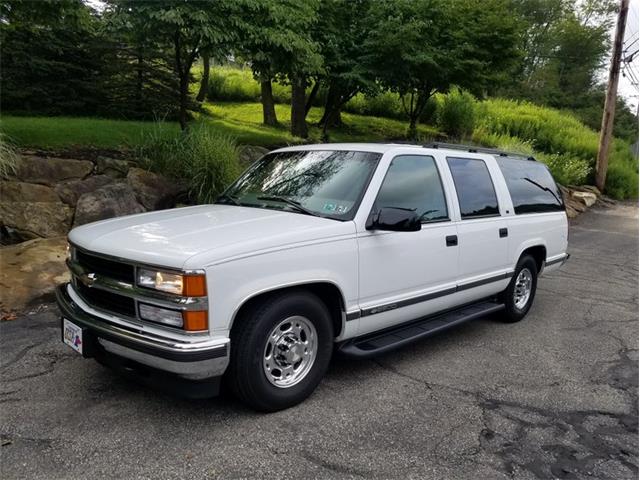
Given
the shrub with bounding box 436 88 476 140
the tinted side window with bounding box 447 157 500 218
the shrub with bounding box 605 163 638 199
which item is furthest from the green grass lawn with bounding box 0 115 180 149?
the shrub with bounding box 605 163 638 199

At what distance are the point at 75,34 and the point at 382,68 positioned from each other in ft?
22.9

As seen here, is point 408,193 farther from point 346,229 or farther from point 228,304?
point 228,304

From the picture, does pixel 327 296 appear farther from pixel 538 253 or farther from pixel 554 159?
pixel 554 159

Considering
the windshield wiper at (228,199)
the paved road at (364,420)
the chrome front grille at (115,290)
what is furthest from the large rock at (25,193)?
the chrome front grille at (115,290)

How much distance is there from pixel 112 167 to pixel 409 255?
5.75 meters

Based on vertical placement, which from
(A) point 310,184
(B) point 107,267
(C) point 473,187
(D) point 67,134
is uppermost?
(D) point 67,134

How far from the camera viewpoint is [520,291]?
236 inches

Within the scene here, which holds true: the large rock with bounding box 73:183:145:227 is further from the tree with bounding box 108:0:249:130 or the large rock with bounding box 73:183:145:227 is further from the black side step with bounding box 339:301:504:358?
the black side step with bounding box 339:301:504:358

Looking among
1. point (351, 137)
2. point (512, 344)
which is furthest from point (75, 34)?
A: point (512, 344)

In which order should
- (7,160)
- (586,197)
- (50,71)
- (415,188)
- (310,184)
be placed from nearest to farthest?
1. (310,184)
2. (415,188)
3. (7,160)
4. (50,71)
5. (586,197)

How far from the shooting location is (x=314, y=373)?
3.74 metres

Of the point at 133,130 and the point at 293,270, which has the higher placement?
the point at 133,130

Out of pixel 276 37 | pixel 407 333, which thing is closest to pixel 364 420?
pixel 407 333

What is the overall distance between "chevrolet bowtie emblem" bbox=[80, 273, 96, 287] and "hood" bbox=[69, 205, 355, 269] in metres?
0.18
